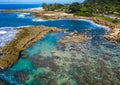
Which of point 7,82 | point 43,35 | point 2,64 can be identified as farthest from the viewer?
point 43,35

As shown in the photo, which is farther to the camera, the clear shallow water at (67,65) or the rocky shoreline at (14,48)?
the rocky shoreline at (14,48)

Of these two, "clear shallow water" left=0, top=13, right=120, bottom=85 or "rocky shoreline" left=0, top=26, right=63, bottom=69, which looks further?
"rocky shoreline" left=0, top=26, right=63, bottom=69

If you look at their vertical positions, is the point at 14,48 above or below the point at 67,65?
above

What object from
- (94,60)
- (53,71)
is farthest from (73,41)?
(53,71)

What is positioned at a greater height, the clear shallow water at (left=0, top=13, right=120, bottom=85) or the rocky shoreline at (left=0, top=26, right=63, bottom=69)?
the rocky shoreline at (left=0, top=26, right=63, bottom=69)

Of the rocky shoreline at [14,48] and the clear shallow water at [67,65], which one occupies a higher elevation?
the rocky shoreline at [14,48]

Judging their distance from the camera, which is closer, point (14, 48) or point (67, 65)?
point (67, 65)

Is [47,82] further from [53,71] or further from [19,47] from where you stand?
[19,47]

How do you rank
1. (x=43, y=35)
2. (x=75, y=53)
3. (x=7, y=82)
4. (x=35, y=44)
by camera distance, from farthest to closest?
1. (x=43, y=35)
2. (x=35, y=44)
3. (x=75, y=53)
4. (x=7, y=82)
